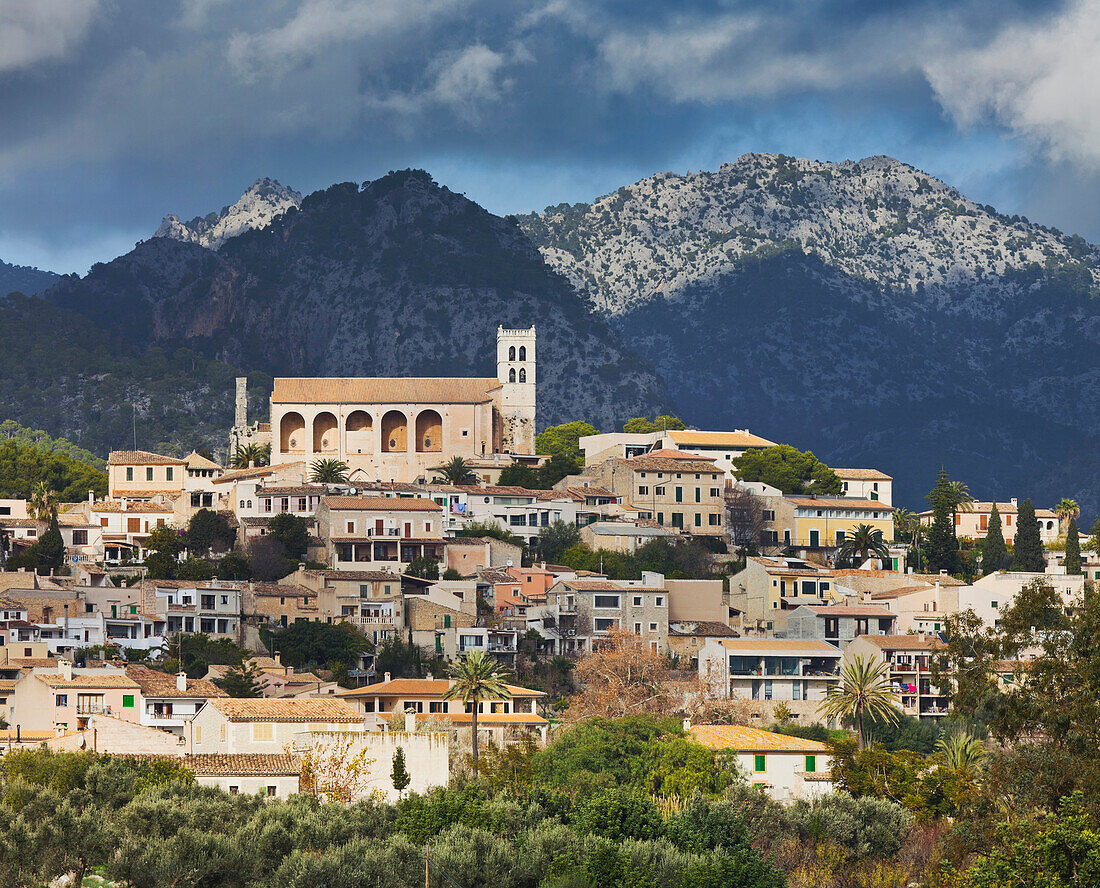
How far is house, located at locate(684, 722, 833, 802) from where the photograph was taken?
67625mm

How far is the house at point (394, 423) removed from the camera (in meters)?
138

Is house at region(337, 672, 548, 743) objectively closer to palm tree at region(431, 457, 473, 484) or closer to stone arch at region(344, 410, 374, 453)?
palm tree at region(431, 457, 473, 484)

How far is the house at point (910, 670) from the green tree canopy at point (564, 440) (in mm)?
50872

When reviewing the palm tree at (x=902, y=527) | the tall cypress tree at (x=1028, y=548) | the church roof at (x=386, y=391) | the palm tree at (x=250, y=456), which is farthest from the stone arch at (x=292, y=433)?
the tall cypress tree at (x=1028, y=548)

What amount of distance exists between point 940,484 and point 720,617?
104 feet

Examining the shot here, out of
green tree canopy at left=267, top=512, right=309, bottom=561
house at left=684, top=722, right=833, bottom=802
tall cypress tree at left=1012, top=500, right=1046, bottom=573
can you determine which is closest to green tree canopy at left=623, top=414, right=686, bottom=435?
tall cypress tree at left=1012, top=500, right=1046, bottom=573

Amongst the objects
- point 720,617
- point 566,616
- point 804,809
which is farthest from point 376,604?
point 804,809

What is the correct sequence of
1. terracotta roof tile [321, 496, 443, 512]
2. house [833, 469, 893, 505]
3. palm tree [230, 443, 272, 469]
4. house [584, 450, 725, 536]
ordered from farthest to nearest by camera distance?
house [833, 469, 893, 505]
palm tree [230, 443, 272, 469]
house [584, 450, 725, 536]
terracotta roof tile [321, 496, 443, 512]

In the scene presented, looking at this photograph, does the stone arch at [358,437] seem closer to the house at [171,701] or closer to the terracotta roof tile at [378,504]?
the terracotta roof tile at [378,504]

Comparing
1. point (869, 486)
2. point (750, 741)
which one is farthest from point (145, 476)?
point (750, 741)

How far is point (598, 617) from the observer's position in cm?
9700

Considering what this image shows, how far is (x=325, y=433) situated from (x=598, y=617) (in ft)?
163

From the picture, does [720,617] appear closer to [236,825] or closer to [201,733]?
[201,733]

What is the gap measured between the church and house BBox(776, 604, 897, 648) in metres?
42.8
